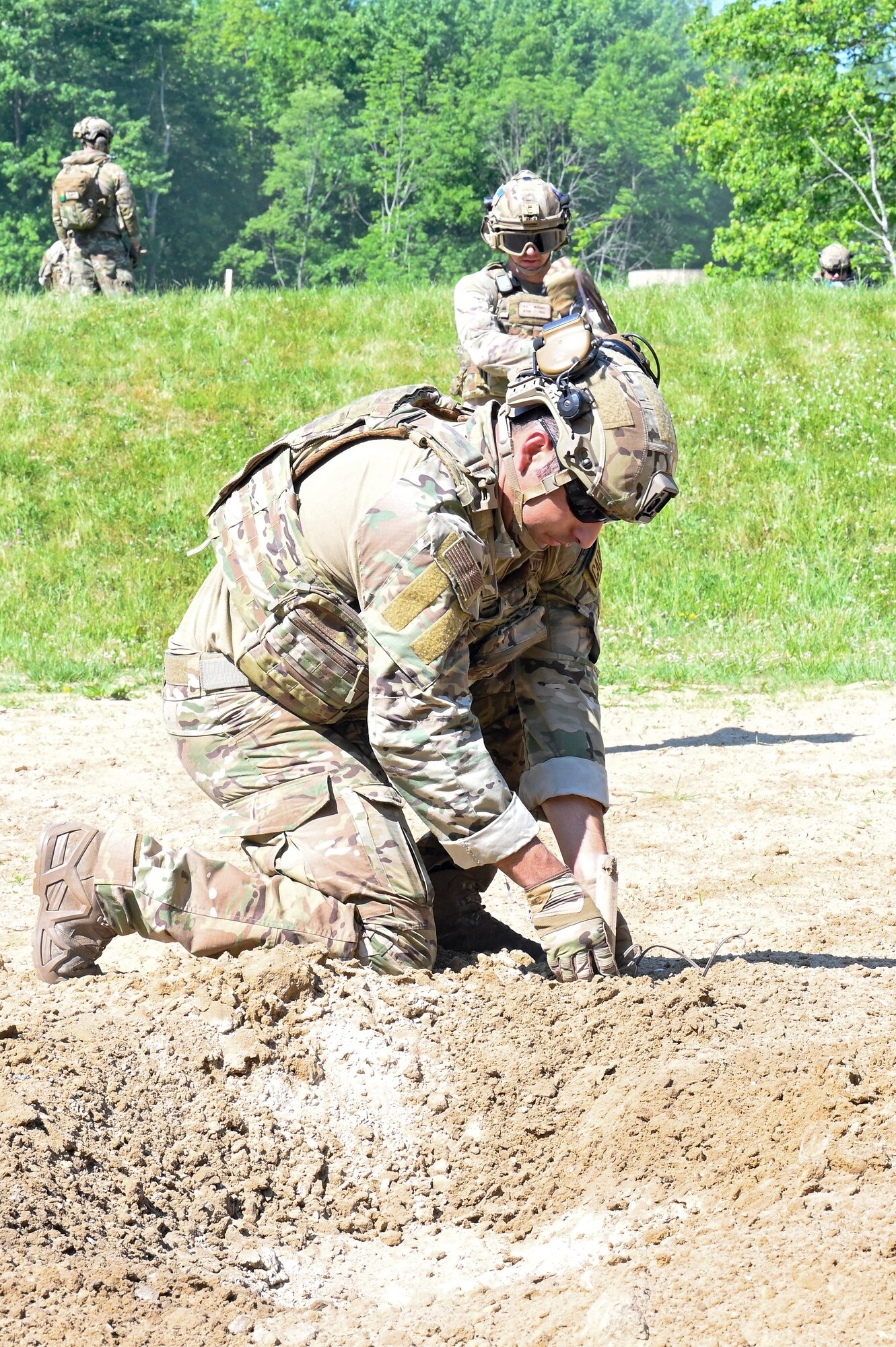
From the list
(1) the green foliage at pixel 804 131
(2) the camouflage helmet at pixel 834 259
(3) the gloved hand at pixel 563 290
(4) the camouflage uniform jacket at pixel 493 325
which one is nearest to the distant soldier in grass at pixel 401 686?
(3) the gloved hand at pixel 563 290

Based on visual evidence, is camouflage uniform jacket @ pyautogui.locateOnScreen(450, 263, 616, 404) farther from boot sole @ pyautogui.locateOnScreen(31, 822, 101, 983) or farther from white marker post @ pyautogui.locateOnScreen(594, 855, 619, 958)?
boot sole @ pyautogui.locateOnScreen(31, 822, 101, 983)

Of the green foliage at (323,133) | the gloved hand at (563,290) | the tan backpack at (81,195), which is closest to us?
the gloved hand at (563,290)

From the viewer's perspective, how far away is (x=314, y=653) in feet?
10.6

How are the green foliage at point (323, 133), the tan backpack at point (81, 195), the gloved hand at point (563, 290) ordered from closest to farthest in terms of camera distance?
the gloved hand at point (563, 290) < the tan backpack at point (81, 195) < the green foliage at point (323, 133)

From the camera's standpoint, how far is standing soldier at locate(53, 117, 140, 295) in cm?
1311

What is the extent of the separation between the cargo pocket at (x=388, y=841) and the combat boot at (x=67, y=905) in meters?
0.61

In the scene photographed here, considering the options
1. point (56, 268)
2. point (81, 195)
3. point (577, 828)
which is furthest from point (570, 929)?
point (56, 268)

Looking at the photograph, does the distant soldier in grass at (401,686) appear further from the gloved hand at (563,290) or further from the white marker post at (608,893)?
the gloved hand at (563,290)

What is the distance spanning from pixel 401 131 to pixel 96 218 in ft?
105

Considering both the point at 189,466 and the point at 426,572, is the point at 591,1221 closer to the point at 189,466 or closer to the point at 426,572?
the point at 426,572

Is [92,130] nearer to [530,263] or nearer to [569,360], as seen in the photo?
[530,263]

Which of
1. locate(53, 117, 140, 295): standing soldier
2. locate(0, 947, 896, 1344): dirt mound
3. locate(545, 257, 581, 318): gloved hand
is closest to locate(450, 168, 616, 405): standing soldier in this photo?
locate(545, 257, 581, 318): gloved hand

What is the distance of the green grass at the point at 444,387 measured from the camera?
845 centimetres

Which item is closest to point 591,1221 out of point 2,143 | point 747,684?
point 747,684
